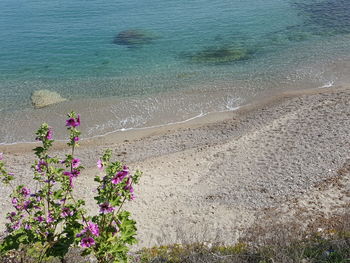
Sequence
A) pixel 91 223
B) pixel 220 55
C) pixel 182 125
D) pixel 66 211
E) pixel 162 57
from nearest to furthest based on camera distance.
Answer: pixel 91 223 → pixel 66 211 → pixel 182 125 → pixel 220 55 → pixel 162 57

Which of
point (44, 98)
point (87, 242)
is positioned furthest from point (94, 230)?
point (44, 98)

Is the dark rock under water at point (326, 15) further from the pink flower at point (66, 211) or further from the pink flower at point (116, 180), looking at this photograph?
the pink flower at point (66, 211)

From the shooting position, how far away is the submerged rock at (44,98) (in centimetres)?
2225

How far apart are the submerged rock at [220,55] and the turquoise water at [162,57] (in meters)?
0.07

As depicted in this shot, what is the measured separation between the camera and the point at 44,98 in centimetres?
2270

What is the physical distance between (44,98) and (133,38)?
1024 cm

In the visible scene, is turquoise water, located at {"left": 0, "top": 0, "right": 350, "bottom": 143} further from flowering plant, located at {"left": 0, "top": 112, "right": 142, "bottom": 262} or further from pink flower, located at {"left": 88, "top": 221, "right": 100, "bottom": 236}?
pink flower, located at {"left": 88, "top": 221, "right": 100, "bottom": 236}

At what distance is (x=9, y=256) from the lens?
8141mm

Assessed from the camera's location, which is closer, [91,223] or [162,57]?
[91,223]

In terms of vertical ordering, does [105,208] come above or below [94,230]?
above

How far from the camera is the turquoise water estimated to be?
21469 mm

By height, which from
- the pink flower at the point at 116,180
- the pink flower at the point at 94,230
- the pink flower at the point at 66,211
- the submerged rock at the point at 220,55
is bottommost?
the submerged rock at the point at 220,55

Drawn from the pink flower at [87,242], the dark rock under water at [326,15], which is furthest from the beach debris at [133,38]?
the pink flower at [87,242]

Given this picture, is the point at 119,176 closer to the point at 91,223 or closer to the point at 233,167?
the point at 91,223
